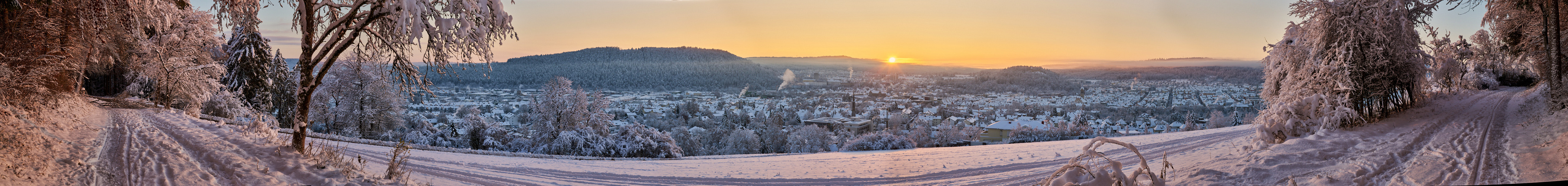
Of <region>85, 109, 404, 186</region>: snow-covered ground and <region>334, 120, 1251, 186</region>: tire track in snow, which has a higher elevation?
<region>85, 109, 404, 186</region>: snow-covered ground

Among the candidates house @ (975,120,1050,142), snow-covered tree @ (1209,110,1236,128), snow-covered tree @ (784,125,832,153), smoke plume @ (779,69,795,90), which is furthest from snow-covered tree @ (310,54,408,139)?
smoke plume @ (779,69,795,90)

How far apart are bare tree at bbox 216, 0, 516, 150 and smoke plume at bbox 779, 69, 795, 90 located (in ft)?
217

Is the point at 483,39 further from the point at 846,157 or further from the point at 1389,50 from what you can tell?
the point at 1389,50

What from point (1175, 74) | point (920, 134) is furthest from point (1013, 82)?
point (920, 134)

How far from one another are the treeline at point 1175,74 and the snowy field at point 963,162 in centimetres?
2081

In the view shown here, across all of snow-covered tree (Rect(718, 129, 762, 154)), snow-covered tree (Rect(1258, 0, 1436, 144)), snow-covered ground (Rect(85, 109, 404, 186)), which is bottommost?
snow-covered tree (Rect(718, 129, 762, 154))

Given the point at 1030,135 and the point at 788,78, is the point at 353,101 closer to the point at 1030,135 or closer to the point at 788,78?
the point at 1030,135

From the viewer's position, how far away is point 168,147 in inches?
233

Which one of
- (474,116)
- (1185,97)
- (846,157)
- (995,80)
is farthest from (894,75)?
(846,157)

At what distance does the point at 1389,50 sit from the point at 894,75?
205ft

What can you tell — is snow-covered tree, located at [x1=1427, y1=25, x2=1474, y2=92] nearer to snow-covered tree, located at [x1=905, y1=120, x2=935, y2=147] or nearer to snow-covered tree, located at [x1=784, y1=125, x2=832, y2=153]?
snow-covered tree, located at [x1=905, y1=120, x2=935, y2=147]

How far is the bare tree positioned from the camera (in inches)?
212

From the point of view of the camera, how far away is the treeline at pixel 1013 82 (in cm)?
6262

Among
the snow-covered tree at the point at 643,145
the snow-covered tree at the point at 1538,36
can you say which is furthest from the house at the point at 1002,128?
the snow-covered tree at the point at 1538,36
